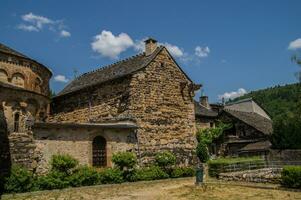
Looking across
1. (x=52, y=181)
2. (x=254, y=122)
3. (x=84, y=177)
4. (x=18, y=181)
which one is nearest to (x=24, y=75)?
(x=84, y=177)

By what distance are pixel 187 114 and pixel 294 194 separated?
14.5 meters

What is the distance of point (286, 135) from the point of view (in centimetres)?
3052

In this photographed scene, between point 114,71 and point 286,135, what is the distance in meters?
16.5

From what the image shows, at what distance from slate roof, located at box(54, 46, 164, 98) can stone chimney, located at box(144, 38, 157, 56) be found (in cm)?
33

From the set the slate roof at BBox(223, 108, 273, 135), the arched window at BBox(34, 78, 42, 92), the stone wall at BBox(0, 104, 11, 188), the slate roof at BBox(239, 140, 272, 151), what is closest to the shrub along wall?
the stone wall at BBox(0, 104, 11, 188)

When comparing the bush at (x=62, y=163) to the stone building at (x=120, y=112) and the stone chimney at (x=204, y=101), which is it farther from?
the stone chimney at (x=204, y=101)

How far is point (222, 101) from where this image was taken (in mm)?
56344

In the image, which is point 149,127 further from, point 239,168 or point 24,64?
point 24,64

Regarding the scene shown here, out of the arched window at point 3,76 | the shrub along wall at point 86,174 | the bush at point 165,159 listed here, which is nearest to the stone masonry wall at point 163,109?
the bush at point 165,159

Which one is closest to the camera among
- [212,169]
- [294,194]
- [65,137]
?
[294,194]

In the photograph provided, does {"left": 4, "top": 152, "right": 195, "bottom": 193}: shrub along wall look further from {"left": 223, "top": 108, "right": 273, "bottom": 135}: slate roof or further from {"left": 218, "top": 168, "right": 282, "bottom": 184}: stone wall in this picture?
{"left": 223, "top": 108, "right": 273, "bottom": 135}: slate roof

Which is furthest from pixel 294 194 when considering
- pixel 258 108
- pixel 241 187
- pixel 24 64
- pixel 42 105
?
pixel 258 108

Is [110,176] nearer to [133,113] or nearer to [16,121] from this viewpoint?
[133,113]

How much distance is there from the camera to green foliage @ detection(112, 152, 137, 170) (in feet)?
72.7
